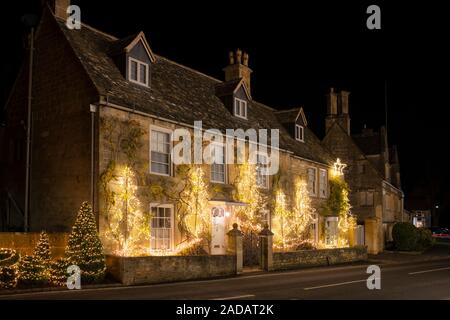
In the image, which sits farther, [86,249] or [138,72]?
[138,72]

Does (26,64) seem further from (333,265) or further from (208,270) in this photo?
(333,265)

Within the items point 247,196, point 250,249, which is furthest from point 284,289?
point 247,196

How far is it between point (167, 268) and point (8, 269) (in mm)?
5409

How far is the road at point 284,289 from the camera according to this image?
13.8 meters

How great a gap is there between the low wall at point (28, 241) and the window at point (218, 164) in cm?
847

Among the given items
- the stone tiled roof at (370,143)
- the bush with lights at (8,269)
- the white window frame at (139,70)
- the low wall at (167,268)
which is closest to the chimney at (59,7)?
the white window frame at (139,70)

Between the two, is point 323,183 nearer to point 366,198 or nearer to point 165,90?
point 366,198

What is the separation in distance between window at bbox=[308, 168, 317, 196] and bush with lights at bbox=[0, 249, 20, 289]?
20337mm

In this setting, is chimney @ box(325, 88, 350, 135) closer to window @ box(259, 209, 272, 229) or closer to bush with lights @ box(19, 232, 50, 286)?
window @ box(259, 209, 272, 229)

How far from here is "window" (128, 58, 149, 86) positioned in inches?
885

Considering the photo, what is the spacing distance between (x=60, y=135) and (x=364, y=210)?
1197 inches

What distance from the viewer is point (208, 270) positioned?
20.0 m

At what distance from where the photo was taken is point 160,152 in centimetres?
2178

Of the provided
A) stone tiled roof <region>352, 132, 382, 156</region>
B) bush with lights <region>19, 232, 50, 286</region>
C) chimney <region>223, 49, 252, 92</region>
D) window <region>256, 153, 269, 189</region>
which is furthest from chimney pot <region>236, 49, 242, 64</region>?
stone tiled roof <region>352, 132, 382, 156</region>
